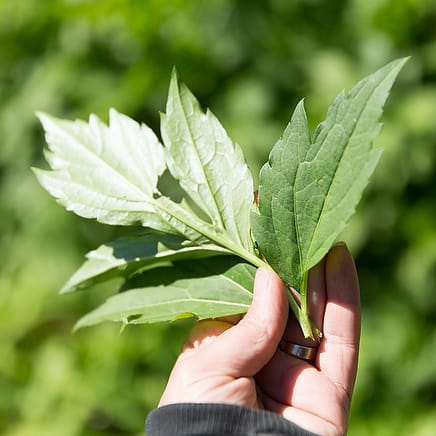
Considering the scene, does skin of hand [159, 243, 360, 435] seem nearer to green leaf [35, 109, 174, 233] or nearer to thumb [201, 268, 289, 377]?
thumb [201, 268, 289, 377]

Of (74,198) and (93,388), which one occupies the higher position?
(74,198)

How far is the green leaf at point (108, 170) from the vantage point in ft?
3.69

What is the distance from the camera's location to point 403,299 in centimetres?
A: 209

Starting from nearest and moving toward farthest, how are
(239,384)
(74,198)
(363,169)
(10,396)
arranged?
(363,169), (239,384), (74,198), (10,396)

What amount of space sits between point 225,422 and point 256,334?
130 millimetres

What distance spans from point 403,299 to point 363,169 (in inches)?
50.0

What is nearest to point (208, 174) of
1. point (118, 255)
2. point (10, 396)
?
point (118, 255)

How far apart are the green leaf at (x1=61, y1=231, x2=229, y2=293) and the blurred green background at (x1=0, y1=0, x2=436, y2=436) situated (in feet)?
3.02

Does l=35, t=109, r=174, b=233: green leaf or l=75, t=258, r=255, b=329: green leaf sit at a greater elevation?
l=35, t=109, r=174, b=233: green leaf

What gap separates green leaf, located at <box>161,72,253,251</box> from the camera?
1.08 m

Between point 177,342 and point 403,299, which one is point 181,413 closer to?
point 177,342

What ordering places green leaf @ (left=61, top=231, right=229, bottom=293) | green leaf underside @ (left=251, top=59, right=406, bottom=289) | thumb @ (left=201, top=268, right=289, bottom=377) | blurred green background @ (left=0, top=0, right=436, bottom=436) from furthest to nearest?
blurred green background @ (left=0, top=0, right=436, bottom=436), green leaf @ (left=61, top=231, right=229, bottom=293), thumb @ (left=201, top=268, right=289, bottom=377), green leaf underside @ (left=251, top=59, right=406, bottom=289)

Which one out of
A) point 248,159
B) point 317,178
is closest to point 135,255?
point 317,178

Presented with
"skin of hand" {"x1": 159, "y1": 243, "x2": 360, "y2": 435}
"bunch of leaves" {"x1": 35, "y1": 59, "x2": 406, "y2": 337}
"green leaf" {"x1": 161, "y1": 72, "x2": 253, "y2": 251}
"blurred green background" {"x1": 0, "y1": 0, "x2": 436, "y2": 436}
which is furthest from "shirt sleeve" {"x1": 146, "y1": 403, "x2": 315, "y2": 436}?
"blurred green background" {"x1": 0, "y1": 0, "x2": 436, "y2": 436}
